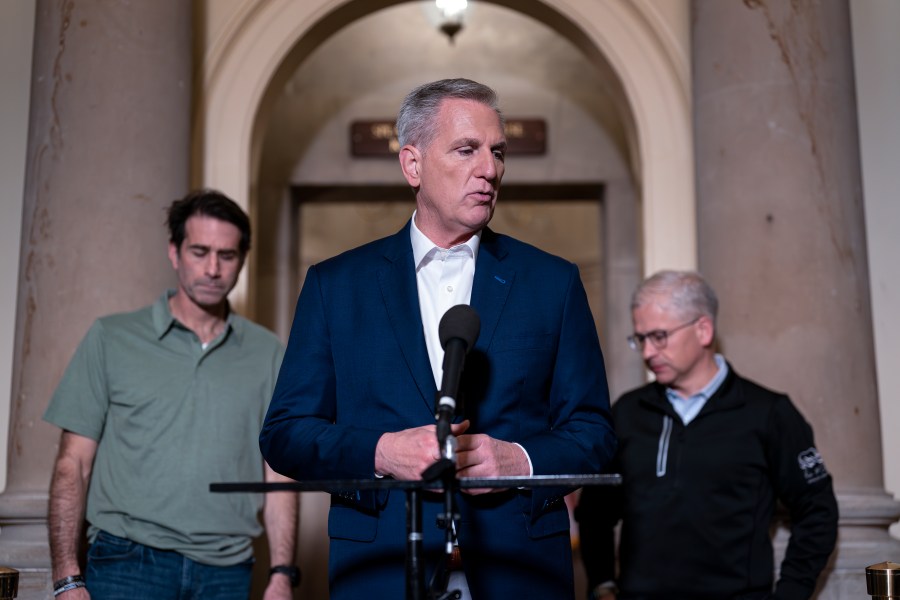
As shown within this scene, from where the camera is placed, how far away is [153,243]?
13.8ft

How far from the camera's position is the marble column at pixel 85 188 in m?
3.99

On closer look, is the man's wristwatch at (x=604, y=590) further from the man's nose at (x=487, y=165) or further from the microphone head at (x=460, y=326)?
the microphone head at (x=460, y=326)

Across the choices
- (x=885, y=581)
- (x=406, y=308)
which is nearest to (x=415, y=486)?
(x=406, y=308)

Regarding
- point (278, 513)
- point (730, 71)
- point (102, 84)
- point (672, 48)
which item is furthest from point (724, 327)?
point (102, 84)

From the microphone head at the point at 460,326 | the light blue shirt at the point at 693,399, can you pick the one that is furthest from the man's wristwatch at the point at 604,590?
the microphone head at the point at 460,326

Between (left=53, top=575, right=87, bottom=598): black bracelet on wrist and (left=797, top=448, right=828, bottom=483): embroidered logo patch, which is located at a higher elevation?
(left=797, top=448, right=828, bottom=483): embroidered logo patch

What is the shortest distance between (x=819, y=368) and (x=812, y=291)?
0.96ft

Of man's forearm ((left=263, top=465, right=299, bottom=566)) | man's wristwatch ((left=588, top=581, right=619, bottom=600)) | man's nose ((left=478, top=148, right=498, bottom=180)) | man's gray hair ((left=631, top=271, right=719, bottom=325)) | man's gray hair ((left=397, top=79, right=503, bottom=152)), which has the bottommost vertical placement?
man's wristwatch ((left=588, top=581, right=619, bottom=600))

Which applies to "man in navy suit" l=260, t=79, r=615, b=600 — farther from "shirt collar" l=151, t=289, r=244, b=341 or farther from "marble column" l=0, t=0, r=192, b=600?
"marble column" l=0, t=0, r=192, b=600

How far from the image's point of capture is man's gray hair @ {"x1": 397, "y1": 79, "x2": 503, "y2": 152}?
2211 mm

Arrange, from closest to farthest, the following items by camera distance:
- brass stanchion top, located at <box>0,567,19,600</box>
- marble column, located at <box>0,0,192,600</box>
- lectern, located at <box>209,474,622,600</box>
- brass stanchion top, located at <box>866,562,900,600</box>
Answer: lectern, located at <box>209,474,622,600</box>, brass stanchion top, located at <box>866,562,900,600</box>, brass stanchion top, located at <box>0,567,19,600</box>, marble column, located at <box>0,0,192,600</box>

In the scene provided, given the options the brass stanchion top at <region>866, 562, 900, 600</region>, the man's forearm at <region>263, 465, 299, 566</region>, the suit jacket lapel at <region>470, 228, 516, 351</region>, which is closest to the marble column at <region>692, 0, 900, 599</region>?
the brass stanchion top at <region>866, 562, 900, 600</region>

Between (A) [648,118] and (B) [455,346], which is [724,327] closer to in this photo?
(A) [648,118]

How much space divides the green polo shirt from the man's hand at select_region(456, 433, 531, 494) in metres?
1.50
